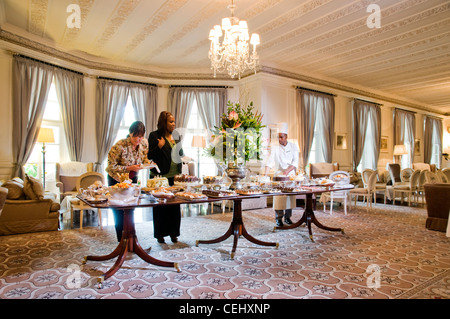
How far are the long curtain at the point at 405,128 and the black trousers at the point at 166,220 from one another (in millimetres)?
10236

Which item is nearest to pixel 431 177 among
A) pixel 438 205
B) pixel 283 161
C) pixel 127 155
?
pixel 438 205

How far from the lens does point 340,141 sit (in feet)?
A: 31.2

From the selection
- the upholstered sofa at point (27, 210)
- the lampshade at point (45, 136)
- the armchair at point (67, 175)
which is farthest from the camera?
the armchair at point (67, 175)

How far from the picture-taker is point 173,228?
3.91 m

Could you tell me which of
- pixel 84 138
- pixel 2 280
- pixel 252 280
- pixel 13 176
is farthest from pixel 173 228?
pixel 84 138

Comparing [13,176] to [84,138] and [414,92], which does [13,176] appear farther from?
[414,92]

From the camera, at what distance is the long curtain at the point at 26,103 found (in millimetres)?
5762

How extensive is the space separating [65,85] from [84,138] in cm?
124

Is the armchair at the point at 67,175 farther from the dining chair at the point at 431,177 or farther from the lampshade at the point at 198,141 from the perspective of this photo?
the dining chair at the point at 431,177

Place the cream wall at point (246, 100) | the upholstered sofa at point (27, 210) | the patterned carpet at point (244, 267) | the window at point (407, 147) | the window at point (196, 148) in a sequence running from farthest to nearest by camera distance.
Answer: the window at point (407, 147) → the window at point (196, 148) → the cream wall at point (246, 100) → the upholstered sofa at point (27, 210) → the patterned carpet at point (244, 267)

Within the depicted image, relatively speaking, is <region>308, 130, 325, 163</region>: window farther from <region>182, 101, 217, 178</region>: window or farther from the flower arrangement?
the flower arrangement

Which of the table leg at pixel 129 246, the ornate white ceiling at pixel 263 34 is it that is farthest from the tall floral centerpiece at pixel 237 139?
the ornate white ceiling at pixel 263 34

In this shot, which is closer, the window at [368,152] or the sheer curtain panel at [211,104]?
the sheer curtain panel at [211,104]

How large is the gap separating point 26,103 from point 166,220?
4.14 meters
